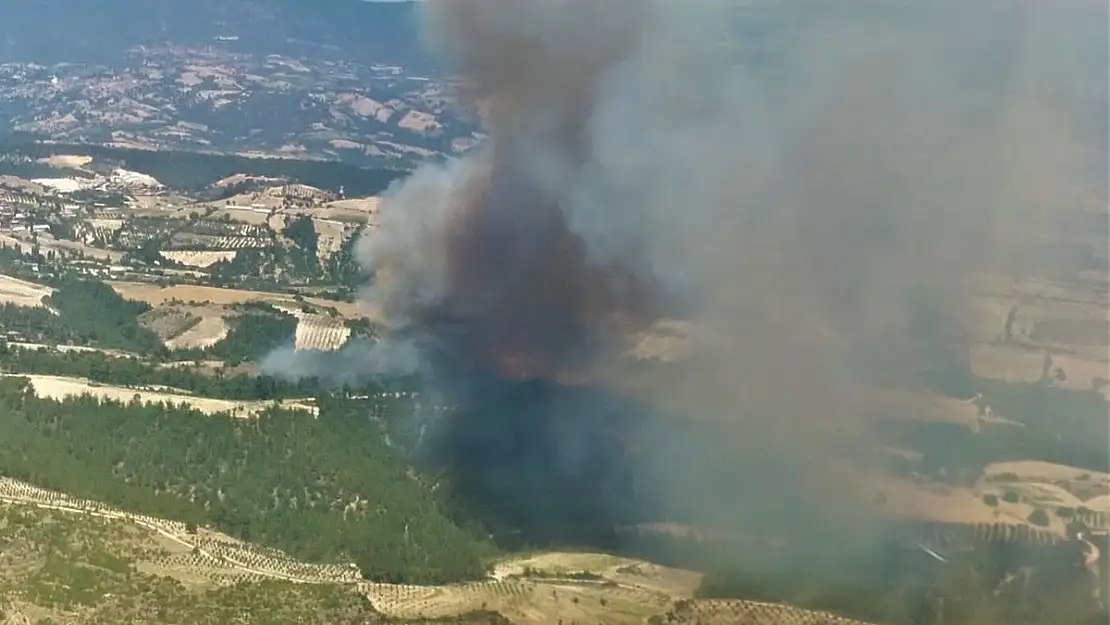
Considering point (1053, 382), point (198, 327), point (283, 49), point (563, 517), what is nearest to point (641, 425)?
point (563, 517)

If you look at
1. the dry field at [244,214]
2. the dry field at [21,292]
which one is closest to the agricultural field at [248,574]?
the dry field at [21,292]

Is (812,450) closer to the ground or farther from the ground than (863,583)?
farther from the ground

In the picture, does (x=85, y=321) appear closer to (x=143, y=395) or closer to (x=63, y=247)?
(x=143, y=395)

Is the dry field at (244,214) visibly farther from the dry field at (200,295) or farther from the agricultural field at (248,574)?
the agricultural field at (248,574)

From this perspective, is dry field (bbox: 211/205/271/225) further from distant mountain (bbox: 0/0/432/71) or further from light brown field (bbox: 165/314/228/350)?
distant mountain (bbox: 0/0/432/71)

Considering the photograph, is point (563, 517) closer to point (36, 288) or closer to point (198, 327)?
point (198, 327)

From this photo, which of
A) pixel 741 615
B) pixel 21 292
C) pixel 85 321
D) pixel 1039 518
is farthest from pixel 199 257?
pixel 1039 518
